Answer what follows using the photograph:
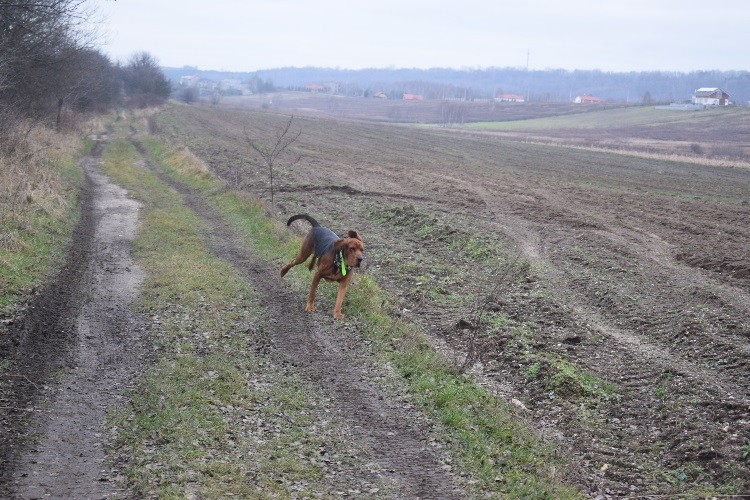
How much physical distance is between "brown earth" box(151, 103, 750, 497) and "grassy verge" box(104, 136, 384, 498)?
2.54m

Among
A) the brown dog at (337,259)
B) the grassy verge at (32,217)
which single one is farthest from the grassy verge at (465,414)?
the grassy verge at (32,217)

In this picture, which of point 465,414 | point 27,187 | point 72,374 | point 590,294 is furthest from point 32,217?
point 465,414

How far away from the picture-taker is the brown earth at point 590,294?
7.80 meters

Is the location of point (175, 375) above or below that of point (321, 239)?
below

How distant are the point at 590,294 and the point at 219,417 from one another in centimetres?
803

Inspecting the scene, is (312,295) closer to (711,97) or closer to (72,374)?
(72,374)

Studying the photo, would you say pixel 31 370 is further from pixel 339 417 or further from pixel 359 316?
pixel 359 316

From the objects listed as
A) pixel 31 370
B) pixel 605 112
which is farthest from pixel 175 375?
pixel 605 112

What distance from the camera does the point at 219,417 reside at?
7.57 m

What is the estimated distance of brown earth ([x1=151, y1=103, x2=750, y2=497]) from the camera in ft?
25.6

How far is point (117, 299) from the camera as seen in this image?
11797mm

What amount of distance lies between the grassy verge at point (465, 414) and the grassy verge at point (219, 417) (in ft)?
3.64

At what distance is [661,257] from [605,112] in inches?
4493

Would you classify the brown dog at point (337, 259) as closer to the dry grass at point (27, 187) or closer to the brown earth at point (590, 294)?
the brown earth at point (590, 294)
